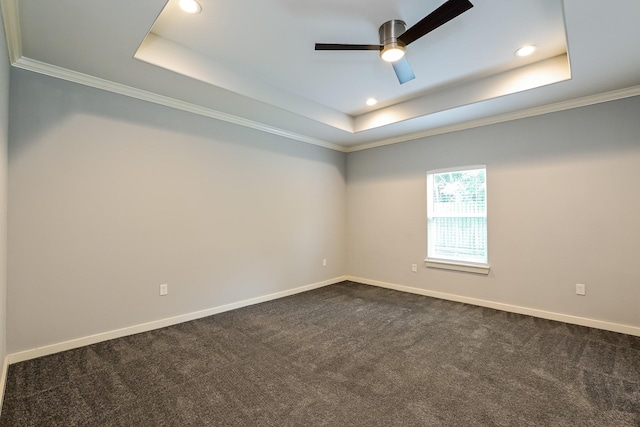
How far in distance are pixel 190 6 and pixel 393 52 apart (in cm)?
161

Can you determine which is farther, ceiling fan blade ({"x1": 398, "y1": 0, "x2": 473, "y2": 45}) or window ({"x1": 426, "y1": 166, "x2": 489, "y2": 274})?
window ({"x1": 426, "y1": 166, "x2": 489, "y2": 274})

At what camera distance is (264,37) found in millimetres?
2627

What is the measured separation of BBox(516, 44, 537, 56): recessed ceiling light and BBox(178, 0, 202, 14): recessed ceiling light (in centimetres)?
289

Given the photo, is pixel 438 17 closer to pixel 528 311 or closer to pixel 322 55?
pixel 322 55

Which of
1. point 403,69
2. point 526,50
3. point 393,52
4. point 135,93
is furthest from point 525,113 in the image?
point 135,93

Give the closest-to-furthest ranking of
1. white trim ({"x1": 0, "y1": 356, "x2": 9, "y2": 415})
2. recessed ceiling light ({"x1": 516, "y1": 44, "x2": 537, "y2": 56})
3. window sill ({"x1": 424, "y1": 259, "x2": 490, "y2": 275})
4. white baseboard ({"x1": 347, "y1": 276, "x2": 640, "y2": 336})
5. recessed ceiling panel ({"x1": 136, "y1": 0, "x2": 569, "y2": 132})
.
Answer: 1. white trim ({"x1": 0, "y1": 356, "x2": 9, "y2": 415})
2. recessed ceiling panel ({"x1": 136, "y1": 0, "x2": 569, "y2": 132})
3. recessed ceiling light ({"x1": 516, "y1": 44, "x2": 537, "y2": 56})
4. white baseboard ({"x1": 347, "y1": 276, "x2": 640, "y2": 336})
5. window sill ({"x1": 424, "y1": 259, "x2": 490, "y2": 275})

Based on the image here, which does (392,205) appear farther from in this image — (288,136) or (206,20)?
(206,20)

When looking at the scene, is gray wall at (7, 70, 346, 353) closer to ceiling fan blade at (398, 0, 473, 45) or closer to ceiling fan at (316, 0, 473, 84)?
ceiling fan at (316, 0, 473, 84)

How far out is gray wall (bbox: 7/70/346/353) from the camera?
8.48 feet

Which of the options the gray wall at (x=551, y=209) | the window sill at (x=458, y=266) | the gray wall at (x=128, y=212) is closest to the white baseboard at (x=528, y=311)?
the gray wall at (x=551, y=209)

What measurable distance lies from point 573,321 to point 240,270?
160 inches

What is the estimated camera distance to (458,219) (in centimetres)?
439

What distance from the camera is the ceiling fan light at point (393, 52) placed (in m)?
2.40

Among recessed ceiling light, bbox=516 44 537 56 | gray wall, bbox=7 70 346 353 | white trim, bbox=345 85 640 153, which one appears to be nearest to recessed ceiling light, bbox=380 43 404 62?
recessed ceiling light, bbox=516 44 537 56
